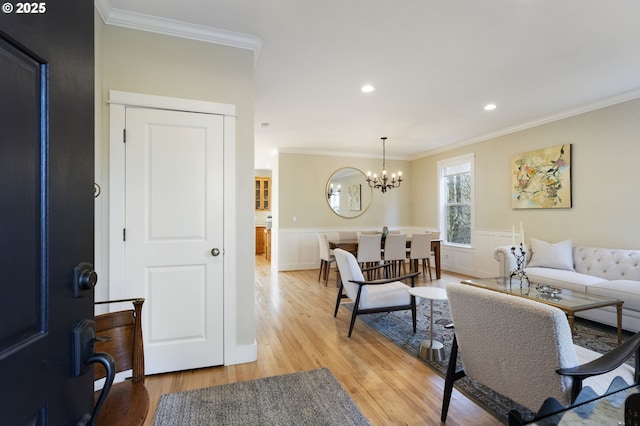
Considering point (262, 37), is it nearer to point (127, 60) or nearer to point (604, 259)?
point (127, 60)

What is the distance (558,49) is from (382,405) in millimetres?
3279

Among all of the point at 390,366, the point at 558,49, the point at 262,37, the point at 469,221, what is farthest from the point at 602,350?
the point at 262,37

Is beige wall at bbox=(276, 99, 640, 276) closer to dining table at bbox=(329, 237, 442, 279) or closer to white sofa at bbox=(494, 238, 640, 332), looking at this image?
white sofa at bbox=(494, 238, 640, 332)

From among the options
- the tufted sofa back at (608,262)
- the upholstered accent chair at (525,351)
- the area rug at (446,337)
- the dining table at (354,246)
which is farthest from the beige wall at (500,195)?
the upholstered accent chair at (525,351)

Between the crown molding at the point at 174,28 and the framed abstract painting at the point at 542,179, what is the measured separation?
4429 mm

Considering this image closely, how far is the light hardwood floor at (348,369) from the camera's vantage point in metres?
1.95

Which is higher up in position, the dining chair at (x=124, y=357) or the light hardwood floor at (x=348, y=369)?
the dining chair at (x=124, y=357)

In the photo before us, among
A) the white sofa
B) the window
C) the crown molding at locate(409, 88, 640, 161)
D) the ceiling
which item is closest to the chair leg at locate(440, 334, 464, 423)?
the ceiling

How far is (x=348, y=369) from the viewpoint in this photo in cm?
248

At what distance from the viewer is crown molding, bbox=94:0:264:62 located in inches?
87.3

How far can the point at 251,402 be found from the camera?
2.03 meters

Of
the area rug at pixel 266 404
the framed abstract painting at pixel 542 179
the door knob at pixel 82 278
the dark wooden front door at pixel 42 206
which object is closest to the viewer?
the dark wooden front door at pixel 42 206

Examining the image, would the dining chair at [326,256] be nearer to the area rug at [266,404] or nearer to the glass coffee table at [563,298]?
the glass coffee table at [563,298]

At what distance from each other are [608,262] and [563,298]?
1577mm
